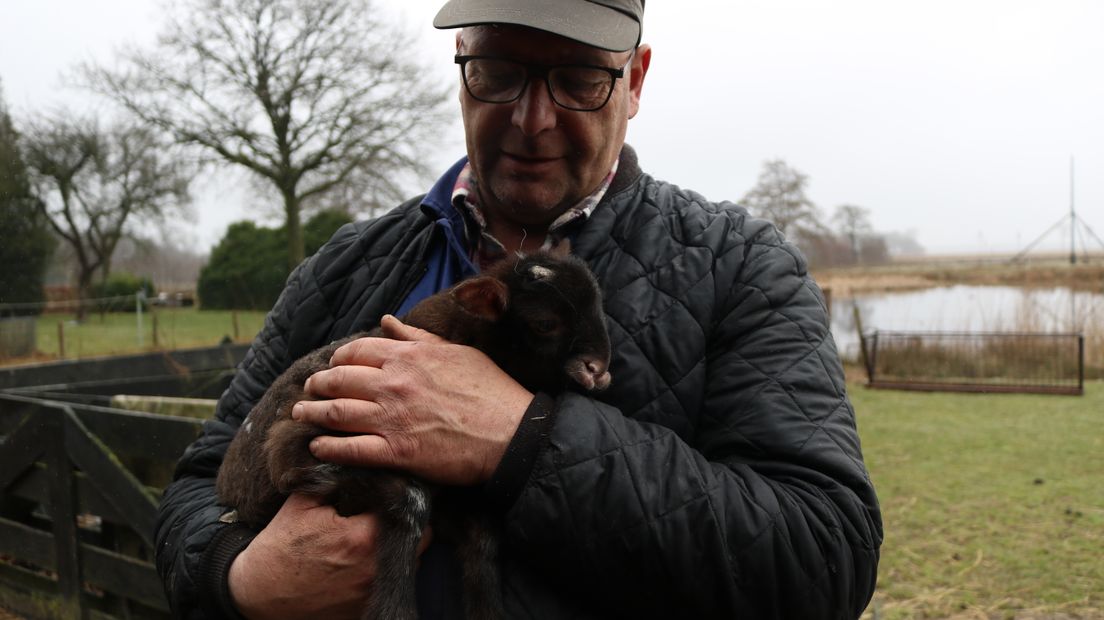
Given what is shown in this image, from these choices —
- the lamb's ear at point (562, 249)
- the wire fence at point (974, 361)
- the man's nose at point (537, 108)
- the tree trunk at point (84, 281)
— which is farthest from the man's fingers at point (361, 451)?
the tree trunk at point (84, 281)

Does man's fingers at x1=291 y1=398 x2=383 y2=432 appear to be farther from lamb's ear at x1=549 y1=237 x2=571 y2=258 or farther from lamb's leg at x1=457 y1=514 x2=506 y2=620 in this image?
lamb's ear at x1=549 y1=237 x2=571 y2=258

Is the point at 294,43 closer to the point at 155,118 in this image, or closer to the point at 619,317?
the point at 155,118

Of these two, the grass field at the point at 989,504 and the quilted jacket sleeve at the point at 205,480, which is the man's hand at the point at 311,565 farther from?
the grass field at the point at 989,504

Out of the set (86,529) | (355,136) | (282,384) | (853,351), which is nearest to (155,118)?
(355,136)

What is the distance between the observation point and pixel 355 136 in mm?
21953

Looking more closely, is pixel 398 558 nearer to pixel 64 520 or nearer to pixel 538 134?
pixel 538 134

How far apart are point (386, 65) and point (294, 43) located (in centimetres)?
299

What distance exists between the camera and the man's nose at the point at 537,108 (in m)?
2.16

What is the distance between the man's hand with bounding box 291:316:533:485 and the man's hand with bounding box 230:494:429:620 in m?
0.17

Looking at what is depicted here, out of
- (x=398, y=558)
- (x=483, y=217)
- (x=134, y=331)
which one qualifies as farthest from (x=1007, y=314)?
(x=134, y=331)

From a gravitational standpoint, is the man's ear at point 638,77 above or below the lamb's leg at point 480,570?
above

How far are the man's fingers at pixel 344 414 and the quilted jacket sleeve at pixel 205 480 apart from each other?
Result: 20.8 inches

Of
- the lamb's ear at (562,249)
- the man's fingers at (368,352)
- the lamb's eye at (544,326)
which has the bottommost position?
the man's fingers at (368,352)

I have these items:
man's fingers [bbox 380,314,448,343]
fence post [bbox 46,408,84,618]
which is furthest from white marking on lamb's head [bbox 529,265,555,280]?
fence post [bbox 46,408,84,618]
